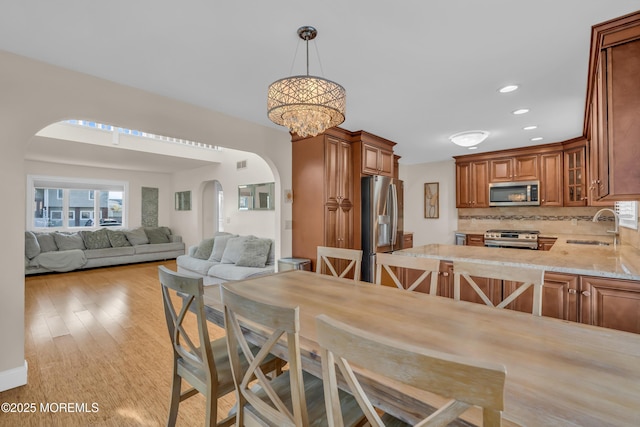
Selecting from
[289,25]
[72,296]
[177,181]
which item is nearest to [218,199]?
[177,181]

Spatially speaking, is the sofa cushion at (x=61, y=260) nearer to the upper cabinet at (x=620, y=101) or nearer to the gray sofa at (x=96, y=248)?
the gray sofa at (x=96, y=248)

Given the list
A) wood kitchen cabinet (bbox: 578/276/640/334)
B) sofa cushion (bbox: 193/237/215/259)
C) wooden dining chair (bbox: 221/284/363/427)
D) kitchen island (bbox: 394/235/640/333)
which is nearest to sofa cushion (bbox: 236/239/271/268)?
sofa cushion (bbox: 193/237/215/259)

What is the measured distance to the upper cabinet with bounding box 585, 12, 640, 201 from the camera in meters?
1.69

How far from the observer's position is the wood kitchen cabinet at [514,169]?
16.1ft

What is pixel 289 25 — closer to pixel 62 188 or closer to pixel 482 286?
pixel 482 286

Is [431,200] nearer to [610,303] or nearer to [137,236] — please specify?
[610,303]

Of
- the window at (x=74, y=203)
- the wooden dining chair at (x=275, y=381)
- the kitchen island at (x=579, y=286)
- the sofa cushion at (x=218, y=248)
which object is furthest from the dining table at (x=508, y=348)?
the window at (x=74, y=203)

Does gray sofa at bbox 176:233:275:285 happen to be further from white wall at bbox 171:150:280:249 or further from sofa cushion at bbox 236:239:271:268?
white wall at bbox 171:150:280:249

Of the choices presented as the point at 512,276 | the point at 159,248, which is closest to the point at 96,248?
the point at 159,248

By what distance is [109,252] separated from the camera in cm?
669

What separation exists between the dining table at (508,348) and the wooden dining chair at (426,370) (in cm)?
18

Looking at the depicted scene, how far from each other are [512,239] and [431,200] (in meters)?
1.84

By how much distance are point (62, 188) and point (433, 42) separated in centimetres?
851

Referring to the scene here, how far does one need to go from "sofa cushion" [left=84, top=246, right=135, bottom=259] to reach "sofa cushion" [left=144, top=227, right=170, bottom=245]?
633 mm
